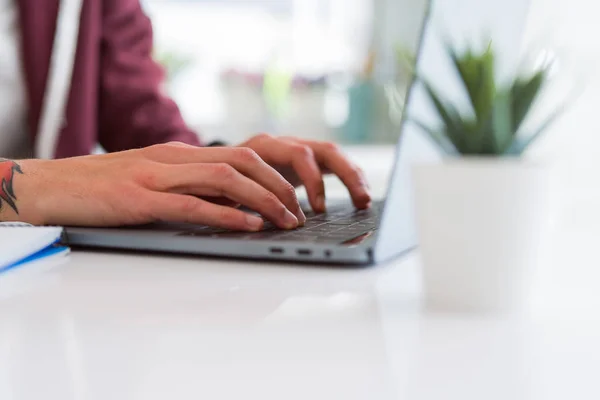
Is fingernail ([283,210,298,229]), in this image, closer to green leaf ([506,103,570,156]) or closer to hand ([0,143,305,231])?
hand ([0,143,305,231])

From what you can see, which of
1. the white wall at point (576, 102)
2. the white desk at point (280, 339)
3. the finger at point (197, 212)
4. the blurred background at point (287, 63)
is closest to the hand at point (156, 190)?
the finger at point (197, 212)

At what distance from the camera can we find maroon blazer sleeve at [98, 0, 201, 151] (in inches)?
63.2

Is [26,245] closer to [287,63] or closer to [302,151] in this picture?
[302,151]

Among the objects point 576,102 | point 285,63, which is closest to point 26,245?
point 576,102

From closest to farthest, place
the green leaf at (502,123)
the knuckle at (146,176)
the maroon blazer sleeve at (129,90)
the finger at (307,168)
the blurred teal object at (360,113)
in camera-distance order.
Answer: the green leaf at (502,123)
the knuckle at (146,176)
the finger at (307,168)
the maroon blazer sleeve at (129,90)
the blurred teal object at (360,113)

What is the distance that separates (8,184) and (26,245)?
0.59ft

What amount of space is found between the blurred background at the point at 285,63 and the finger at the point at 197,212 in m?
2.13

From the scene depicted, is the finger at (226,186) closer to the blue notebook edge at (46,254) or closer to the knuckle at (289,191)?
the knuckle at (289,191)

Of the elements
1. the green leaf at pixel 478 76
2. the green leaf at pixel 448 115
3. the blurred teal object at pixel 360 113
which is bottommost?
the blurred teal object at pixel 360 113

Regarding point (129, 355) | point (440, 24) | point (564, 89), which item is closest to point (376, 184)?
point (564, 89)

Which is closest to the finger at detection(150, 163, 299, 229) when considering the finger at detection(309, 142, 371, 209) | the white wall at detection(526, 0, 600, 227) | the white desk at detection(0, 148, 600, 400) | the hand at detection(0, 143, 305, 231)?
the hand at detection(0, 143, 305, 231)

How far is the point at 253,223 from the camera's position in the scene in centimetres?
72

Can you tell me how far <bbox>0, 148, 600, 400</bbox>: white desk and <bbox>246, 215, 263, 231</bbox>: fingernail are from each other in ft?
0.30

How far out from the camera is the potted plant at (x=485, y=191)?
46cm
